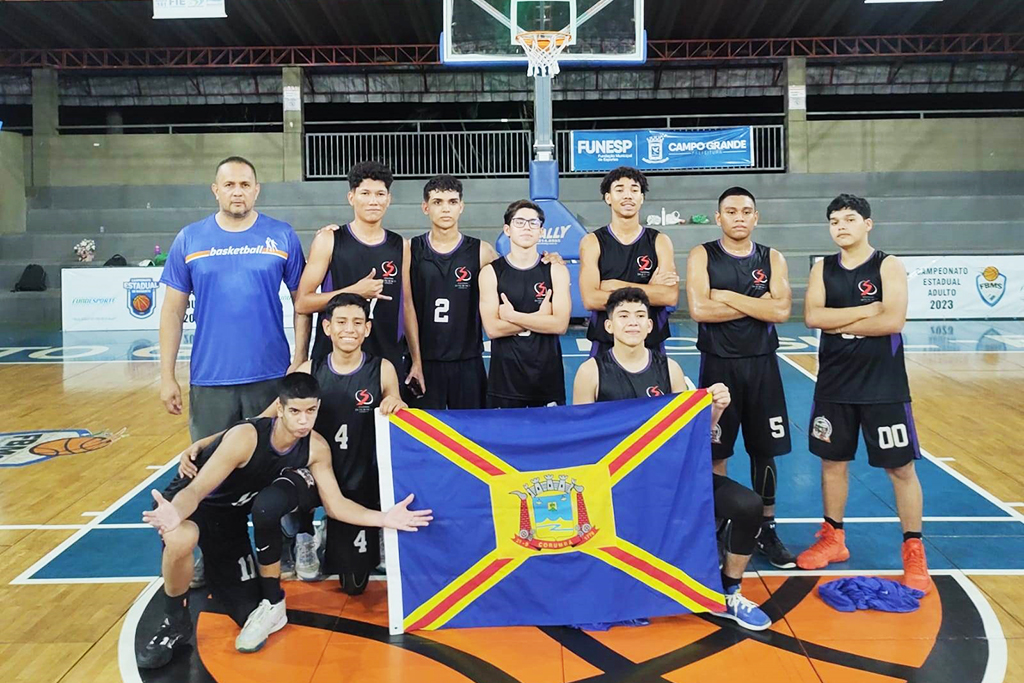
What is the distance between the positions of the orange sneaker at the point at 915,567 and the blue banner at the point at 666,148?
14.8 metres

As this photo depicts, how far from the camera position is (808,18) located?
18.5 m

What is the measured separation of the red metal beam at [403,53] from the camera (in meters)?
19.3

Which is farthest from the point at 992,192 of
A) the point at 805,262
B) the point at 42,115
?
the point at 42,115

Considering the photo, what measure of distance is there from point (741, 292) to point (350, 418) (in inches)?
83.5

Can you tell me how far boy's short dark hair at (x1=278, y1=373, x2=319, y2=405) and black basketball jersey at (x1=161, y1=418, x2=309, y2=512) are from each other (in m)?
0.24

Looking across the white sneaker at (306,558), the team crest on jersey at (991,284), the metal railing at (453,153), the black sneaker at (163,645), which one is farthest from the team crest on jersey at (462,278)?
the metal railing at (453,153)

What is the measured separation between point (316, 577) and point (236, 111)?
19924 millimetres

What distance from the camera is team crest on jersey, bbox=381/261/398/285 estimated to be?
4582 mm

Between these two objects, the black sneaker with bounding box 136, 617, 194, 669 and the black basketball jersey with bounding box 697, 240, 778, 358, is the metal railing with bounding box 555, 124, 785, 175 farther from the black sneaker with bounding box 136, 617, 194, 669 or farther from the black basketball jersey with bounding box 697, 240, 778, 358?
the black sneaker with bounding box 136, 617, 194, 669

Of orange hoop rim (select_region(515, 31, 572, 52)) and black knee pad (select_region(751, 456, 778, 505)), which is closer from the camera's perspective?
black knee pad (select_region(751, 456, 778, 505))

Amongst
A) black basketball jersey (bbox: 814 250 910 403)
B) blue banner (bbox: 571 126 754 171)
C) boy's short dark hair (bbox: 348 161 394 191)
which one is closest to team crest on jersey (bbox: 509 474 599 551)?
black basketball jersey (bbox: 814 250 910 403)

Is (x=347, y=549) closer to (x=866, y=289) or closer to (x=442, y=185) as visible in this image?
(x=442, y=185)

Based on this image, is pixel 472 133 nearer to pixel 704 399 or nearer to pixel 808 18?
pixel 808 18

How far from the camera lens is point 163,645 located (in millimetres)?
3434
